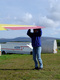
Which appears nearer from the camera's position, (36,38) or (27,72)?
(27,72)

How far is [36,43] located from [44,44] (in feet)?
62.2

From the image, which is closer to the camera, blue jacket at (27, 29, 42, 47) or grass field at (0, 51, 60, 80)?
grass field at (0, 51, 60, 80)

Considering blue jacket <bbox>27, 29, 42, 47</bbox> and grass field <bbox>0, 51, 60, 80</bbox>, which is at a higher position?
blue jacket <bbox>27, 29, 42, 47</bbox>

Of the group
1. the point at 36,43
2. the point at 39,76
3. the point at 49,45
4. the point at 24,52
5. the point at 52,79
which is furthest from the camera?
the point at 49,45

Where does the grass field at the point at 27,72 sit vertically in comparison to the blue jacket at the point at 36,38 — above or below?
below

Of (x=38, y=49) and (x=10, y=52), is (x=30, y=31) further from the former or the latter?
(x=10, y=52)

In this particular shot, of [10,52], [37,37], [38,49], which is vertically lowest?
[10,52]

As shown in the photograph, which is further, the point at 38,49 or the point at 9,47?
the point at 9,47

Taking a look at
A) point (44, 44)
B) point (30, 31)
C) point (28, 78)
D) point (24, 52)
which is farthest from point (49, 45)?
point (28, 78)

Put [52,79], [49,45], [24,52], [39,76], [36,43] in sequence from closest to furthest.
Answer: [52,79] < [39,76] < [36,43] < [24,52] < [49,45]

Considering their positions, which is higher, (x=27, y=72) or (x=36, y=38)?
(x=36, y=38)

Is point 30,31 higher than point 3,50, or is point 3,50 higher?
point 30,31

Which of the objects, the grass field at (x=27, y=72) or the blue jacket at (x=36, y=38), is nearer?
the grass field at (x=27, y=72)

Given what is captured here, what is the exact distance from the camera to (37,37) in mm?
6516
